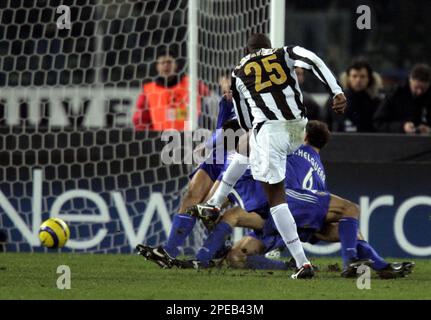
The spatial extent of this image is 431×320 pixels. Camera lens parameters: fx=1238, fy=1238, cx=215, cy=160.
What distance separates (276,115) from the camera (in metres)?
8.80

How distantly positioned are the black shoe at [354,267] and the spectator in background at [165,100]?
3.37m

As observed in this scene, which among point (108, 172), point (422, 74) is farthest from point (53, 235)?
point (422, 74)

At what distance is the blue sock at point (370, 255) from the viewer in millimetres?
9000

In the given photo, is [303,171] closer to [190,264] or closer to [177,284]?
[190,264]

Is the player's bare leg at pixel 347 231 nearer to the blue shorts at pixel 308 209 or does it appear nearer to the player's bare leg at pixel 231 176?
the blue shorts at pixel 308 209

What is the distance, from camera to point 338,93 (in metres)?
8.44

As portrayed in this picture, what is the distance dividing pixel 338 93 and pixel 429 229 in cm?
323

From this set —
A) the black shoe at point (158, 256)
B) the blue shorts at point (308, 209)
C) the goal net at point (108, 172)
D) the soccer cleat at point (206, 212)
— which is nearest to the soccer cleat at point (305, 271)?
the blue shorts at point (308, 209)

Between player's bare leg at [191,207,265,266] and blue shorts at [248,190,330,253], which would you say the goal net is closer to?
player's bare leg at [191,207,265,266]

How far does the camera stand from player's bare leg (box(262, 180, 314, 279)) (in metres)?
8.62

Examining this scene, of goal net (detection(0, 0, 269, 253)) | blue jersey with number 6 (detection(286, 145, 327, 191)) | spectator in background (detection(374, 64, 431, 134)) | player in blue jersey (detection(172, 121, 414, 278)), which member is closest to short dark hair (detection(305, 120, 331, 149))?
player in blue jersey (detection(172, 121, 414, 278))

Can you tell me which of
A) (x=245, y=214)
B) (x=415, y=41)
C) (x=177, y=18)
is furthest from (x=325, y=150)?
(x=415, y=41)

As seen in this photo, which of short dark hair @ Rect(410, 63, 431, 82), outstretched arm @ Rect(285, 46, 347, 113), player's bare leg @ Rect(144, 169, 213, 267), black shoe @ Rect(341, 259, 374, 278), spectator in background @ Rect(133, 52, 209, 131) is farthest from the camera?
short dark hair @ Rect(410, 63, 431, 82)

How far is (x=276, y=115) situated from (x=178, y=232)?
1.39 metres
